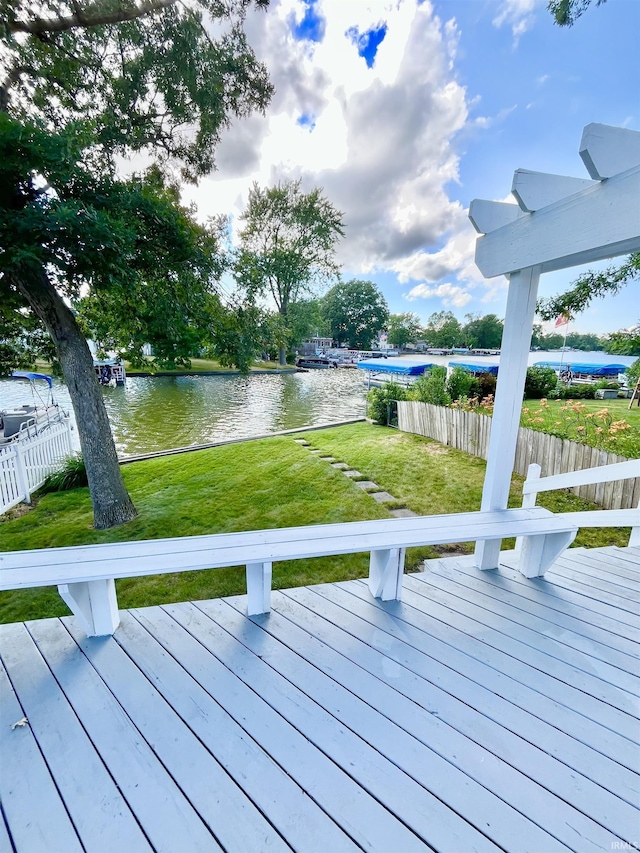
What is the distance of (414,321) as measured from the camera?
4584 cm

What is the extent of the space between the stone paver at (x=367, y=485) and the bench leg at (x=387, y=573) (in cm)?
268

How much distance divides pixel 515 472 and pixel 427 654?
4479 millimetres

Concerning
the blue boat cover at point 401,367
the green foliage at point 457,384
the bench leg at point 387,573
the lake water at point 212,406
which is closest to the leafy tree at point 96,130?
the bench leg at point 387,573

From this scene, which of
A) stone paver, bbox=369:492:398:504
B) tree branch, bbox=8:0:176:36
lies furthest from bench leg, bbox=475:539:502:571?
tree branch, bbox=8:0:176:36

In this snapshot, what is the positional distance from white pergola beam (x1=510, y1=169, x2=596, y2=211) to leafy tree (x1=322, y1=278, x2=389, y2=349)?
143 feet

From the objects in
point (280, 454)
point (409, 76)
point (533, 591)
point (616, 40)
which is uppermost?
point (409, 76)

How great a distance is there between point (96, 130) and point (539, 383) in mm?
13093

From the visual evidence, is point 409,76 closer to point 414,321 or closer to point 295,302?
point 295,302

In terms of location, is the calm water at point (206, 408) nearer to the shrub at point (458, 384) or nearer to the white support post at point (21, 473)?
the white support post at point (21, 473)

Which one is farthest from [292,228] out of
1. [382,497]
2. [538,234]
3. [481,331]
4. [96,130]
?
[481,331]

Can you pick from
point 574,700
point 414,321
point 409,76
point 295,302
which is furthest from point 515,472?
point 414,321

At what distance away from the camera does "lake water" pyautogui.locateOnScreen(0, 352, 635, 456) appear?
352 inches

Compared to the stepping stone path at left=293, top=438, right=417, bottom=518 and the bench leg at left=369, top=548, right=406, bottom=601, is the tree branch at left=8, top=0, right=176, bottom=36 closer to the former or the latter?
the bench leg at left=369, top=548, right=406, bottom=601

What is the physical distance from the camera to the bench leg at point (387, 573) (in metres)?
1.94
